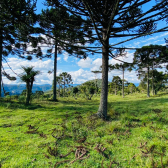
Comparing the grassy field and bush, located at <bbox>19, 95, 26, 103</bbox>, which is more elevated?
bush, located at <bbox>19, 95, 26, 103</bbox>

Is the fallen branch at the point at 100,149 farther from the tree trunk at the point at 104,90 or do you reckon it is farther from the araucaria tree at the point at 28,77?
the araucaria tree at the point at 28,77

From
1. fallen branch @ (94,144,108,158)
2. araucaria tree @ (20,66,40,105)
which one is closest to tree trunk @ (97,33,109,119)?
fallen branch @ (94,144,108,158)

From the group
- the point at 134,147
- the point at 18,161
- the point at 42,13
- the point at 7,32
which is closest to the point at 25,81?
the point at 42,13

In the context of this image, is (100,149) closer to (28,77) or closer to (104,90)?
(104,90)

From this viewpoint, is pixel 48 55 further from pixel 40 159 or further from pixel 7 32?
pixel 40 159

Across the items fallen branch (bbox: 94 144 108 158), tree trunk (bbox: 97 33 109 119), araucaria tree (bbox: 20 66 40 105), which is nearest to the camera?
fallen branch (bbox: 94 144 108 158)

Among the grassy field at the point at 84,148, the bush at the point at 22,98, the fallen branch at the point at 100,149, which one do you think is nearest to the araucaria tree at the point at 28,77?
the bush at the point at 22,98

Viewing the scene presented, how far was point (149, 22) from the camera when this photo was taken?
187 inches

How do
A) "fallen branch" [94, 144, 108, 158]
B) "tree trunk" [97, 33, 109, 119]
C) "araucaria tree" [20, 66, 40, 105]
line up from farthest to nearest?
"araucaria tree" [20, 66, 40, 105]
"tree trunk" [97, 33, 109, 119]
"fallen branch" [94, 144, 108, 158]

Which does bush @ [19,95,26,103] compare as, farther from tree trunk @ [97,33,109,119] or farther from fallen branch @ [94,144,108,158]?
fallen branch @ [94,144,108,158]

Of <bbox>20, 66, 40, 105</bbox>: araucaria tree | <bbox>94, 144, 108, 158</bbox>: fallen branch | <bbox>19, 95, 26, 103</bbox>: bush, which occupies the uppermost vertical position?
<bbox>20, 66, 40, 105</bbox>: araucaria tree

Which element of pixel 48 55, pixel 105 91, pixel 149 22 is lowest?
pixel 105 91

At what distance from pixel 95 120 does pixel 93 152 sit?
6.85ft

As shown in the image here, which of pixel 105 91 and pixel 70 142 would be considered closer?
pixel 70 142
